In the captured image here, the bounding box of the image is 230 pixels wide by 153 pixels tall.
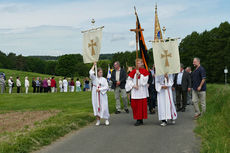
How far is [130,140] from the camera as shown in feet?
26.2

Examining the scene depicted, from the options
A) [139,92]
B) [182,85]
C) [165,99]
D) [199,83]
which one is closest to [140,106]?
[139,92]

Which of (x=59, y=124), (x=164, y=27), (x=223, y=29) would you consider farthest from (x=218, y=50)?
(x=59, y=124)

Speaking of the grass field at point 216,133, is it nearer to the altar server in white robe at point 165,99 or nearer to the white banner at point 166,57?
the altar server in white robe at point 165,99

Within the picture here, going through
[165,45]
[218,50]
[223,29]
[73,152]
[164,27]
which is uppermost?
[223,29]

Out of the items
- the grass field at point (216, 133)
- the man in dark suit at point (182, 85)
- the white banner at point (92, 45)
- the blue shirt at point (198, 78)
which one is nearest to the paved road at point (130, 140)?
the grass field at point (216, 133)

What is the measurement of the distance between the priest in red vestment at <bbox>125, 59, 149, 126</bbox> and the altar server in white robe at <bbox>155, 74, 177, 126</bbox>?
47 cm

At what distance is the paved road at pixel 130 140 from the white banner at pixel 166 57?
1.84 m

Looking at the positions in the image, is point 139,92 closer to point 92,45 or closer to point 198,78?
point 92,45

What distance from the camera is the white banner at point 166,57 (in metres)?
10.6

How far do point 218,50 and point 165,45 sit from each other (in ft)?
180

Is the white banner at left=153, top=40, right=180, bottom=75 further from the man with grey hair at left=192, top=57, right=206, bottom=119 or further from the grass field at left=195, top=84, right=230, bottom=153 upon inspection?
the grass field at left=195, top=84, right=230, bottom=153

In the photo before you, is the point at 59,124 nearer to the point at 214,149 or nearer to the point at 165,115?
the point at 165,115

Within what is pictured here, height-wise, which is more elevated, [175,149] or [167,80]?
[167,80]

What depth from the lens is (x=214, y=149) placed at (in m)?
6.27
